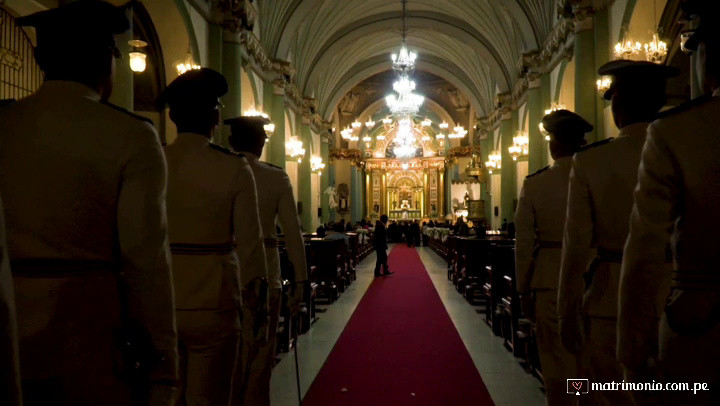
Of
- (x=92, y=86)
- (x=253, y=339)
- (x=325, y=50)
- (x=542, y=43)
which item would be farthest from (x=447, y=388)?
(x=325, y=50)

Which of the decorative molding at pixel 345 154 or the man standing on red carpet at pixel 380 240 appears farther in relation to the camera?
the decorative molding at pixel 345 154

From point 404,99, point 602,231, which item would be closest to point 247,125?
point 602,231

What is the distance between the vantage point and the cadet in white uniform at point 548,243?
10.8 feet

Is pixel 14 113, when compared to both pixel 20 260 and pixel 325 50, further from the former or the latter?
pixel 325 50

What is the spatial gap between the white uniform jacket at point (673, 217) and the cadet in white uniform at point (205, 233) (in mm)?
1718

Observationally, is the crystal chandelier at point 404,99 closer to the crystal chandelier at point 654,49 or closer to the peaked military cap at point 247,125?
the crystal chandelier at point 654,49

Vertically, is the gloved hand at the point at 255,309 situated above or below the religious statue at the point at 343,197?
below

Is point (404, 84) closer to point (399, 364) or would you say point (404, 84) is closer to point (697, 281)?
point (399, 364)

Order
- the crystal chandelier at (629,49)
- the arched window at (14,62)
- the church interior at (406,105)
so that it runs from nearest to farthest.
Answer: the church interior at (406,105)
the arched window at (14,62)
the crystal chandelier at (629,49)

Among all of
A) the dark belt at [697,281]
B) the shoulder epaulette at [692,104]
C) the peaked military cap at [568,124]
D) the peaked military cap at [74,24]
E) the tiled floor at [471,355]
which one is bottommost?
the tiled floor at [471,355]

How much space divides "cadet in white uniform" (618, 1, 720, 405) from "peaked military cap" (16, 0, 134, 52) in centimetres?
161

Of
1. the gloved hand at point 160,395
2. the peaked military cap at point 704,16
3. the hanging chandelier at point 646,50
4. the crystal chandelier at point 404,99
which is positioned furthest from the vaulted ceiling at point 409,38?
the gloved hand at point 160,395

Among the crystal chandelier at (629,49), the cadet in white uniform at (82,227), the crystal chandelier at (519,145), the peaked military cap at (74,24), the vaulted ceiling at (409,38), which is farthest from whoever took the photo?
the crystal chandelier at (519,145)

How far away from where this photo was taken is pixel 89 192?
1463mm
